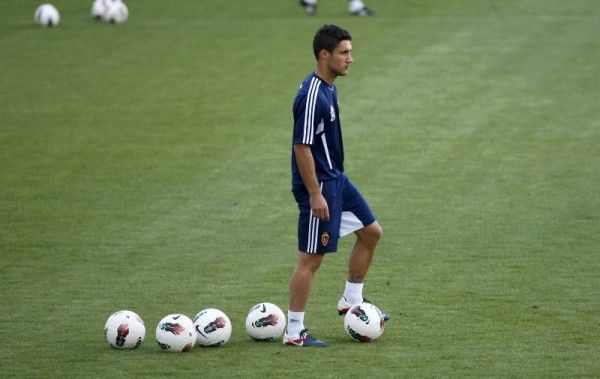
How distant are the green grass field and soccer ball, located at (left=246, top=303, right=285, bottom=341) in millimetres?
138

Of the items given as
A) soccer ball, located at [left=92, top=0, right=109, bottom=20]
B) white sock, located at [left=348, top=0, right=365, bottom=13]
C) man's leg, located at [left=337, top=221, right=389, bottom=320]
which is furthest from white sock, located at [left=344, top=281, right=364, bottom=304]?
soccer ball, located at [left=92, top=0, right=109, bottom=20]

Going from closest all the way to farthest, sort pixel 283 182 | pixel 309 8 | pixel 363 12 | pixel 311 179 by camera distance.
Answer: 1. pixel 311 179
2. pixel 283 182
3. pixel 363 12
4. pixel 309 8

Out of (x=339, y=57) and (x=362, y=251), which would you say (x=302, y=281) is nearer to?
(x=362, y=251)

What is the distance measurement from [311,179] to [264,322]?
116cm

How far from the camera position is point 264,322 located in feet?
32.1

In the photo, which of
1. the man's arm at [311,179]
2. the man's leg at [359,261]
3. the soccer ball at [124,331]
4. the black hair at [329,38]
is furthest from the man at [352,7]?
the soccer ball at [124,331]

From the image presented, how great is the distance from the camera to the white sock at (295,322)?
9648 mm

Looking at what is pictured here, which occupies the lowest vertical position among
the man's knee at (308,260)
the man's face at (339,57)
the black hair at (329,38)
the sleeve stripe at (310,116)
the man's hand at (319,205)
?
the man's knee at (308,260)

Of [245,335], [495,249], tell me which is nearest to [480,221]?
[495,249]

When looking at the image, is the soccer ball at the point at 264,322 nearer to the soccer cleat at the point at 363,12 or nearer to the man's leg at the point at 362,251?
the man's leg at the point at 362,251

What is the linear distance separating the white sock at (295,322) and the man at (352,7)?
16639mm

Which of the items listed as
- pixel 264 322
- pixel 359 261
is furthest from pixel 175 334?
pixel 359 261

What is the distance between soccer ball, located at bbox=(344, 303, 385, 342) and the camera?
9.67 m

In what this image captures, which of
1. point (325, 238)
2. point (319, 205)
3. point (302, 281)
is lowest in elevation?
point (302, 281)
